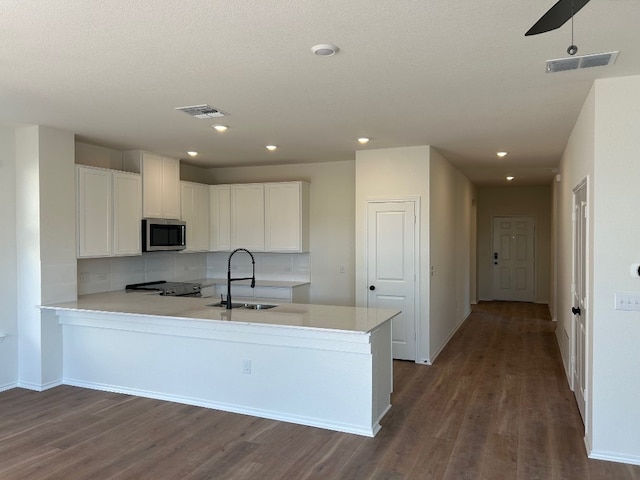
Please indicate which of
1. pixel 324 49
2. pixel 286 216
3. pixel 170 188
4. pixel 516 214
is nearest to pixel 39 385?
pixel 170 188

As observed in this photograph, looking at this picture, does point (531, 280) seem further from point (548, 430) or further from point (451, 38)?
point (451, 38)

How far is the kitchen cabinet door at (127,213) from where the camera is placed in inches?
209

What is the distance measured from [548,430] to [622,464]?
2.07 feet

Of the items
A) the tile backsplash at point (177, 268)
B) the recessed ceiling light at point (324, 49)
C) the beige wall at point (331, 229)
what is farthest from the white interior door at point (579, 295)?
the tile backsplash at point (177, 268)

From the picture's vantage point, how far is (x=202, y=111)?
3.96m

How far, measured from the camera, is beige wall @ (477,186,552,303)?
10.5 metres

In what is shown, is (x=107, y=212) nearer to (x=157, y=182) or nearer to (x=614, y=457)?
(x=157, y=182)

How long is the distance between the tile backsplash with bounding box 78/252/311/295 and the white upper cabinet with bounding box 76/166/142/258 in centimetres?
43

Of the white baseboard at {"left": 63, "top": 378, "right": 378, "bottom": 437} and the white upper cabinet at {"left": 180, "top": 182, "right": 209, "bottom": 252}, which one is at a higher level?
the white upper cabinet at {"left": 180, "top": 182, "right": 209, "bottom": 252}

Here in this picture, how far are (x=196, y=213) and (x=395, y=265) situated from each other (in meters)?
2.96

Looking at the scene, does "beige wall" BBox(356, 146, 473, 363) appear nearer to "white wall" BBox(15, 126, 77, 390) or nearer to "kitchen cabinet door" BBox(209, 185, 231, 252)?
"kitchen cabinet door" BBox(209, 185, 231, 252)

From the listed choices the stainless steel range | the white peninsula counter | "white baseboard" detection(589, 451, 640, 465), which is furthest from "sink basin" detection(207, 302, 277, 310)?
"white baseboard" detection(589, 451, 640, 465)

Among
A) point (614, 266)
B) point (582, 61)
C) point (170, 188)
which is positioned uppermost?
point (582, 61)

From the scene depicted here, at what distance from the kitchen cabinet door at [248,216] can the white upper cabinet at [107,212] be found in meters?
1.56
